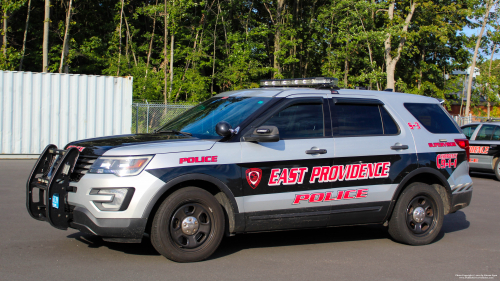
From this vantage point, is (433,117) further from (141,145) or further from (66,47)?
(66,47)

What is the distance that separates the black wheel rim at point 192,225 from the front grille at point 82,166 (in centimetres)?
99

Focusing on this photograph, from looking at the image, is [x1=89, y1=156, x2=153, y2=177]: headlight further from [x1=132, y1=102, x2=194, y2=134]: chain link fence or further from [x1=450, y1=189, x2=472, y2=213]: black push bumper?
[x1=132, y1=102, x2=194, y2=134]: chain link fence

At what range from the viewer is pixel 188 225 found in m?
4.88

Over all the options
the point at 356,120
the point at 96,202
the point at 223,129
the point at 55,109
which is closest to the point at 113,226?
the point at 96,202

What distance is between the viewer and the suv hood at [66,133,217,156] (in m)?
4.73

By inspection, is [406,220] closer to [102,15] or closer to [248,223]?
[248,223]

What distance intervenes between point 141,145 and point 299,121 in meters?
1.83

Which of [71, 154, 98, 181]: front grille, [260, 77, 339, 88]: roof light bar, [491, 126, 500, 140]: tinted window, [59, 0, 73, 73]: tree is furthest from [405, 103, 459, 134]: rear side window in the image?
[59, 0, 73, 73]: tree

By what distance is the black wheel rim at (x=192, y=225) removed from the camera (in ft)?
15.9

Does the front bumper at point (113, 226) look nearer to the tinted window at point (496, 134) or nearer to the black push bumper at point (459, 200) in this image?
the black push bumper at point (459, 200)

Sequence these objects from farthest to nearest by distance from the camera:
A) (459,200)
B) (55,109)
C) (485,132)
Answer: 1. (55,109)
2. (485,132)
3. (459,200)

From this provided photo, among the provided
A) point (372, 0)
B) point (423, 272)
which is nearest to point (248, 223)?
point (423, 272)

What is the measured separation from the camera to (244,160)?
16.8 feet

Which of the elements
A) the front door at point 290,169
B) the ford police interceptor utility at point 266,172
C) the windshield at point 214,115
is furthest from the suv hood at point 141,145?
the front door at point 290,169
